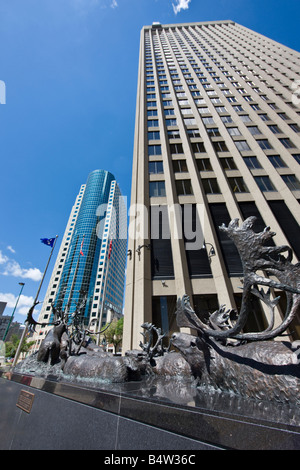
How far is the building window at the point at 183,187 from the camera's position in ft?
60.4

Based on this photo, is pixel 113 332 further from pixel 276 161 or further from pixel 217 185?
pixel 276 161

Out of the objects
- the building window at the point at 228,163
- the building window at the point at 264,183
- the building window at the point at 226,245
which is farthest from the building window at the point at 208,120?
the building window at the point at 226,245

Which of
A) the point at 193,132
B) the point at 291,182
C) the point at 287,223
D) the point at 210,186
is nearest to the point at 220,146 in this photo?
the point at 193,132

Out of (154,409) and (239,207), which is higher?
(239,207)

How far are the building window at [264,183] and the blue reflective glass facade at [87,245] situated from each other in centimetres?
4429

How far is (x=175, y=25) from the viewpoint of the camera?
4891cm

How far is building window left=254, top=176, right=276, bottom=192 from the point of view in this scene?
18430 mm

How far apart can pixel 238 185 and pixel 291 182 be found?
513 centimetres

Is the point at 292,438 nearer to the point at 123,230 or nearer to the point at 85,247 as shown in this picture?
the point at 85,247

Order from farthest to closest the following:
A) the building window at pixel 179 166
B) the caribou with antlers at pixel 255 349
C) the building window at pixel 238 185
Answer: the building window at pixel 179 166
the building window at pixel 238 185
the caribou with antlers at pixel 255 349

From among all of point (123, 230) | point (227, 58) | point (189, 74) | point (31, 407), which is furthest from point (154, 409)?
point (123, 230)

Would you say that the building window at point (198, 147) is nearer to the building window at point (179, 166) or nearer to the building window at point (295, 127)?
the building window at point (179, 166)

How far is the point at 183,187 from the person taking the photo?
18812mm
